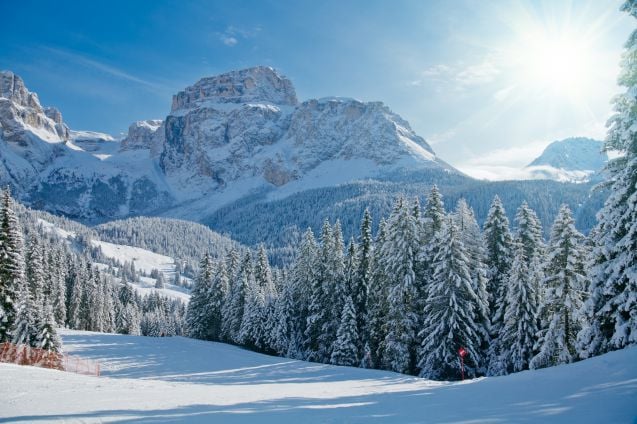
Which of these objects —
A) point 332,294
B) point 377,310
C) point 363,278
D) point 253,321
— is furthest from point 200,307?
point 377,310

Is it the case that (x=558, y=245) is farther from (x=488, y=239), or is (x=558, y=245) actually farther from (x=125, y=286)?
(x=125, y=286)

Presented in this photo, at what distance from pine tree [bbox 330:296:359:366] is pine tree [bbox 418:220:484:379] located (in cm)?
775

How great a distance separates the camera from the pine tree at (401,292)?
1257 inches

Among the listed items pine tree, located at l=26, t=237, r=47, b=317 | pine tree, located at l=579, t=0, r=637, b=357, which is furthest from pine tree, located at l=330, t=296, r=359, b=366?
pine tree, located at l=26, t=237, r=47, b=317

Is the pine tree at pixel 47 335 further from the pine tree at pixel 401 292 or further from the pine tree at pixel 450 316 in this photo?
the pine tree at pixel 450 316

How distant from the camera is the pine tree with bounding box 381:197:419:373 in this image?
31.9 meters

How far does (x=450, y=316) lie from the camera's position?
29469mm

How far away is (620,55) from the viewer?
54.1ft

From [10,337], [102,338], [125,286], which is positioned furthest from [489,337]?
[125,286]

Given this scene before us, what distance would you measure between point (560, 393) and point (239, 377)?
68.5ft

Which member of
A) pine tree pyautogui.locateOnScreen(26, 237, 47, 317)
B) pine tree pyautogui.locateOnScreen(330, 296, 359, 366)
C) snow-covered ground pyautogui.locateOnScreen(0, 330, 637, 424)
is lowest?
pine tree pyautogui.locateOnScreen(330, 296, 359, 366)

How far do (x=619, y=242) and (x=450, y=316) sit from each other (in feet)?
48.7

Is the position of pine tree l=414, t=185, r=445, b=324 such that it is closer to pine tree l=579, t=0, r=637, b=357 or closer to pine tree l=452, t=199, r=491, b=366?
pine tree l=452, t=199, r=491, b=366

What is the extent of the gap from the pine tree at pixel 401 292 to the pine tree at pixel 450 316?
1.61 metres
